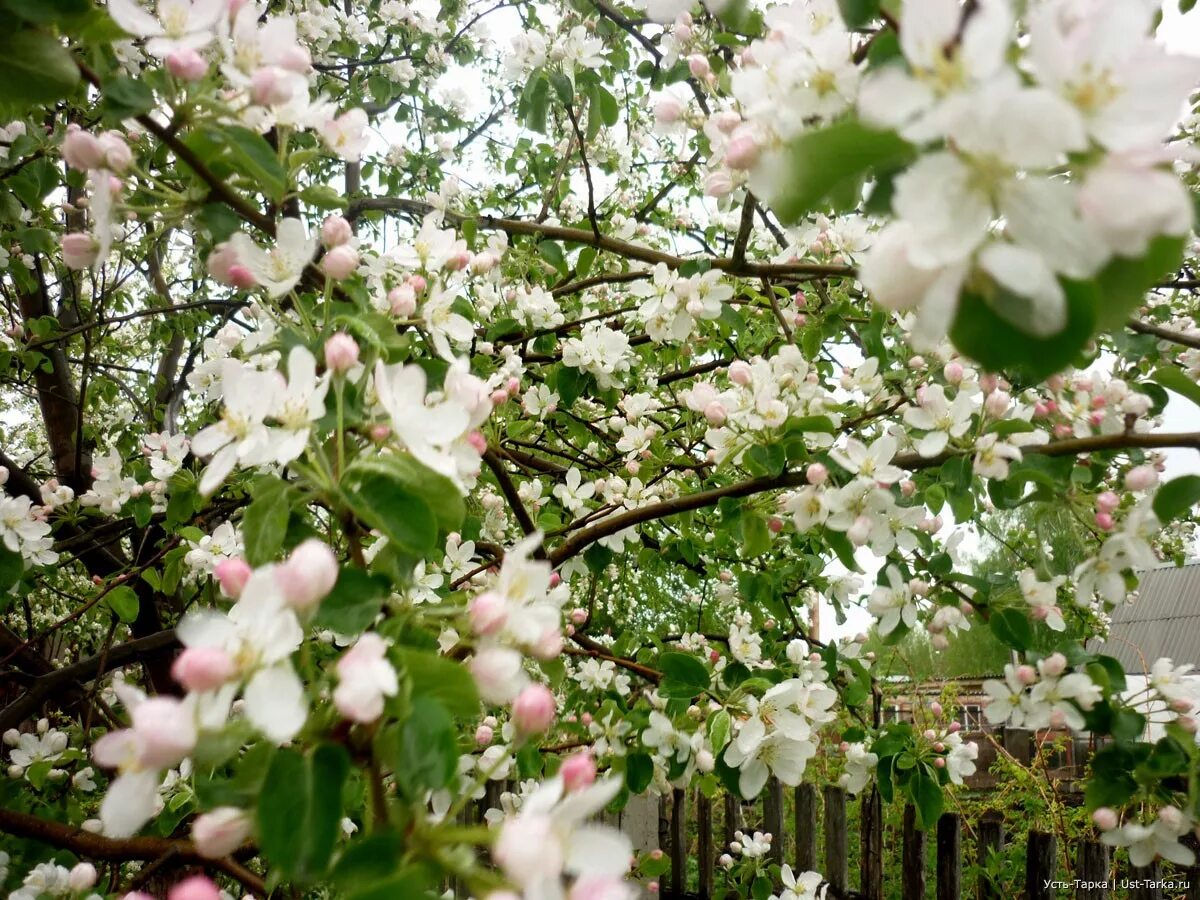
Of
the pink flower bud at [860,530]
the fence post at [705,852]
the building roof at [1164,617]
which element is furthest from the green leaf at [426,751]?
the building roof at [1164,617]

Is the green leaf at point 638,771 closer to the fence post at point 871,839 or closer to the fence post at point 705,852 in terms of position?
the fence post at point 871,839

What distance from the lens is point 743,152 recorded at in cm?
72

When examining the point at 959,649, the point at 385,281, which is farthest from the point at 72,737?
the point at 959,649

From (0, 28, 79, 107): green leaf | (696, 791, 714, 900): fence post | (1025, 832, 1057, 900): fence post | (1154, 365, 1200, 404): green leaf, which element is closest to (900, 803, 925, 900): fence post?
(1025, 832, 1057, 900): fence post

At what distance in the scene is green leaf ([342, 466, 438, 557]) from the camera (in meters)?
0.64

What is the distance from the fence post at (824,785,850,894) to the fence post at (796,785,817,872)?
0.08m

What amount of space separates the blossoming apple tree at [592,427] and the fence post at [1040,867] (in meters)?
0.93

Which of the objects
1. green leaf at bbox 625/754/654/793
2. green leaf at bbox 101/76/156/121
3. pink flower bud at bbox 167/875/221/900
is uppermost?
green leaf at bbox 101/76/156/121

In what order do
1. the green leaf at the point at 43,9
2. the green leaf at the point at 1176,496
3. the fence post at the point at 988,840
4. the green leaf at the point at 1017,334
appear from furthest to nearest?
the fence post at the point at 988,840 → the green leaf at the point at 1176,496 → the green leaf at the point at 43,9 → the green leaf at the point at 1017,334

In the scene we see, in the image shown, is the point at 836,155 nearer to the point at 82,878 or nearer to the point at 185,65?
the point at 185,65

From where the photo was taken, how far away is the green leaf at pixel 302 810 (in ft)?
1.67

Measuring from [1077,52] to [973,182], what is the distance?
0.26 feet

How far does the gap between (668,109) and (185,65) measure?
0.74 metres

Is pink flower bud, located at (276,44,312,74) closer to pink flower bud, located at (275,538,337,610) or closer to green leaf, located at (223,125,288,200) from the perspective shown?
green leaf, located at (223,125,288,200)
